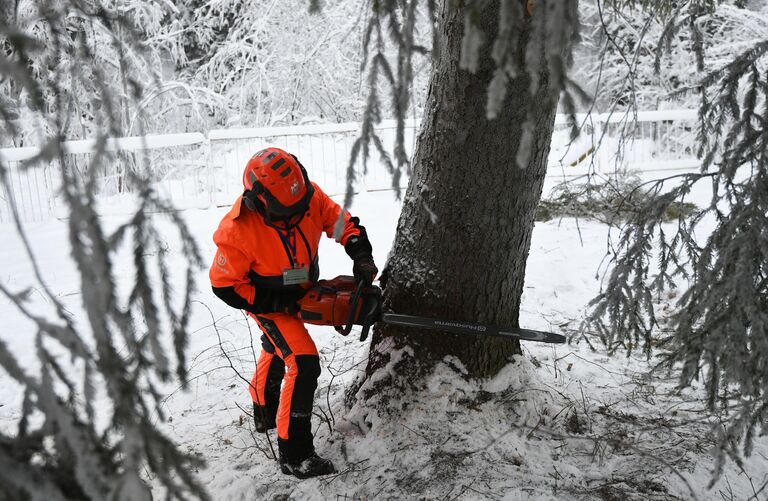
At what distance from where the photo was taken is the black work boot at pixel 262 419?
10.3 ft

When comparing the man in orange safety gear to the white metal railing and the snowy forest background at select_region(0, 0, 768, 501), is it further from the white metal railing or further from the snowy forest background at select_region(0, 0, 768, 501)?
the white metal railing

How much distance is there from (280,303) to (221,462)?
2.70 feet

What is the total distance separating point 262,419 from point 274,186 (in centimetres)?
130

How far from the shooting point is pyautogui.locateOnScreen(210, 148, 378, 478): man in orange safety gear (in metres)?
2.70

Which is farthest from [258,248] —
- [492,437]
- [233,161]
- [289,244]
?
[233,161]

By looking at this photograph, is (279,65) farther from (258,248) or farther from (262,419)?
(262,419)

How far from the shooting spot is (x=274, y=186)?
2697mm

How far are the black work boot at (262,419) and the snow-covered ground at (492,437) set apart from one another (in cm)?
6

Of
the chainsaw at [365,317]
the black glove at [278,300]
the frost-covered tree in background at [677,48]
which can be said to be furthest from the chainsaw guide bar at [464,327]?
the frost-covered tree in background at [677,48]

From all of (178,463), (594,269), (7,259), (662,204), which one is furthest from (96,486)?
(7,259)

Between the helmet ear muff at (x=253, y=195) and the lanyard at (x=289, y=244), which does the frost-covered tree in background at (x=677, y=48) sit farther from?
the helmet ear muff at (x=253, y=195)

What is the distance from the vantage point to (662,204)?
239cm

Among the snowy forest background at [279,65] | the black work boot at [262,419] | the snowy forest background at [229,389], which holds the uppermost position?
the snowy forest background at [279,65]

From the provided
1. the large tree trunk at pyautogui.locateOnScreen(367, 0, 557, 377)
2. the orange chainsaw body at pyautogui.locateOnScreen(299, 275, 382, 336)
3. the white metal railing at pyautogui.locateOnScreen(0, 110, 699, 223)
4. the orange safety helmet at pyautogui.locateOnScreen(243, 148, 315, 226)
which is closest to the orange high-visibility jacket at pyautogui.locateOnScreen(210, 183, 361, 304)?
the orange safety helmet at pyautogui.locateOnScreen(243, 148, 315, 226)
